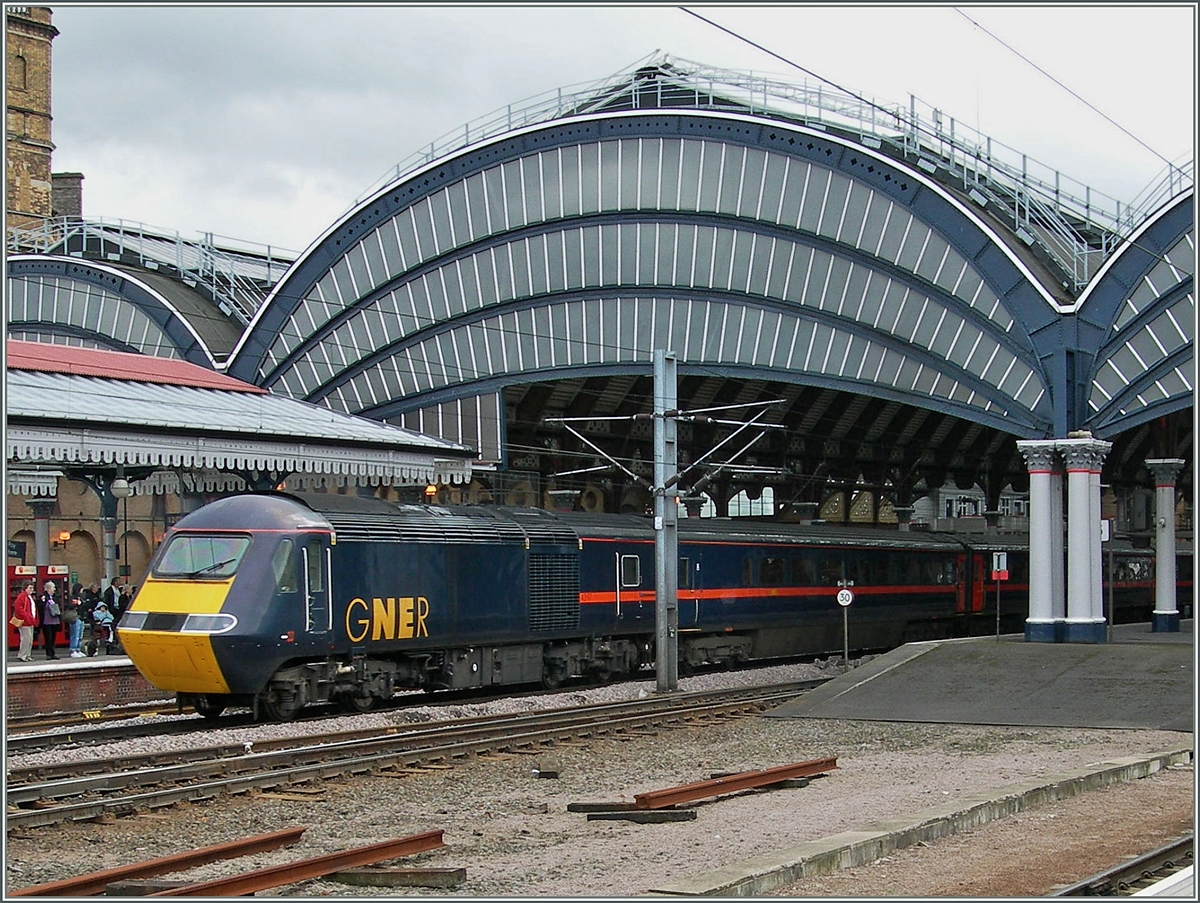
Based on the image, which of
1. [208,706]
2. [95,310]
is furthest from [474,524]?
[95,310]

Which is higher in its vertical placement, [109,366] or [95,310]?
[95,310]

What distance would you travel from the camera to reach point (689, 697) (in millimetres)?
30219

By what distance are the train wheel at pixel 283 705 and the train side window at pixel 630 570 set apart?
10.3 meters

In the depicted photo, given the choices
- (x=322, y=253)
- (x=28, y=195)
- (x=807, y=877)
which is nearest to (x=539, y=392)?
(x=322, y=253)

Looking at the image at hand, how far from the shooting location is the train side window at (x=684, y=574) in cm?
3472

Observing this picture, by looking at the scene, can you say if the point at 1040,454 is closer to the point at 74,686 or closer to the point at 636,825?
the point at 74,686

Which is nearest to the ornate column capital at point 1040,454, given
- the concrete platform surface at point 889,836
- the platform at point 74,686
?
the concrete platform surface at point 889,836

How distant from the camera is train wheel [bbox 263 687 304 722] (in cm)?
2445

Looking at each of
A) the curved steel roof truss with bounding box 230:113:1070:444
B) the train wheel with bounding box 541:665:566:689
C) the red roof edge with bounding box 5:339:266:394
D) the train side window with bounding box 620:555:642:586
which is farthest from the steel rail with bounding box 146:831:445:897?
the curved steel roof truss with bounding box 230:113:1070:444

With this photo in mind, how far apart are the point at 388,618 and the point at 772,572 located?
14.5 meters

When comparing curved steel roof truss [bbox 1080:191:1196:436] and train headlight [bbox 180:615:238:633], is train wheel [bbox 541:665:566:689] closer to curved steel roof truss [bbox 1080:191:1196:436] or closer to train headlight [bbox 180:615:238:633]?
train headlight [bbox 180:615:238:633]

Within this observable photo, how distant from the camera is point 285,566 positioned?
939 inches

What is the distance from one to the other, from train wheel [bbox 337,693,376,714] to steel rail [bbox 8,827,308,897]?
38.0 feet

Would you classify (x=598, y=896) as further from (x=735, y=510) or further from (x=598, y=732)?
(x=735, y=510)
